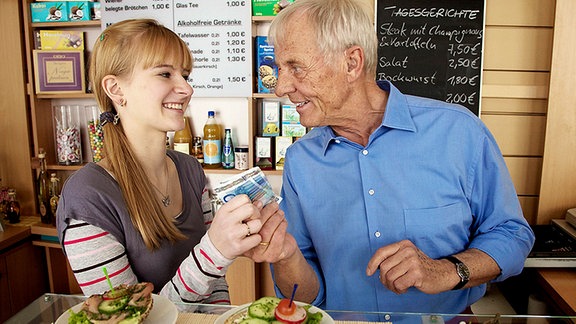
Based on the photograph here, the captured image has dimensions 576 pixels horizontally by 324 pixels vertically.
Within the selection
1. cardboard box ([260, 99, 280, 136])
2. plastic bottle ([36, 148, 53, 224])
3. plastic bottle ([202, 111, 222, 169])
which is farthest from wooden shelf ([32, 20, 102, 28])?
cardboard box ([260, 99, 280, 136])

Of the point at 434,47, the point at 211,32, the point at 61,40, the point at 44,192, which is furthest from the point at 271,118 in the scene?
the point at 44,192

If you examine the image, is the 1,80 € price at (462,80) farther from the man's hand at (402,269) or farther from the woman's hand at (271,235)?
the woman's hand at (271,235)

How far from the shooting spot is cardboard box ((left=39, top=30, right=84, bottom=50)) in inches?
124

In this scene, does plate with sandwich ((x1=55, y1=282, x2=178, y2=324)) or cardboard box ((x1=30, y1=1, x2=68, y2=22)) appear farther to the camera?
cardboard box ((x1=30, y1=1, x2=68, y2=22))

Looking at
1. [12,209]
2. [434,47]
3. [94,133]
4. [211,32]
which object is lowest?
[12,209]

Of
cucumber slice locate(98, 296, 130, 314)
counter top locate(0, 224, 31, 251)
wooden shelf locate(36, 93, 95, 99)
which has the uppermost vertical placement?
wooden shelf locate(36, 93, 95, 99)

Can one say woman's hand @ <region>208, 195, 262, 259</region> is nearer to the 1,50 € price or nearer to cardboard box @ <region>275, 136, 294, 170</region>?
cardboard box @ <region>275, 136, 294, 170</region>

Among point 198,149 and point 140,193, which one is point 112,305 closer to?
point 140,193

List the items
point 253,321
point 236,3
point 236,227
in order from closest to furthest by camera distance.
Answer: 1. point 253,321
2. point 236,227
3. point 236,3

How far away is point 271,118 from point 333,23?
1598 millimetres

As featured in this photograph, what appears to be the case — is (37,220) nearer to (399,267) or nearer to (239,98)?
(239,98)

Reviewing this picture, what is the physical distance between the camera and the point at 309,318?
91 centimetres

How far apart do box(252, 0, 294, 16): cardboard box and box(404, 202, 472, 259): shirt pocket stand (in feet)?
5.86

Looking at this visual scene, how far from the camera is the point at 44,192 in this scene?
322cm
